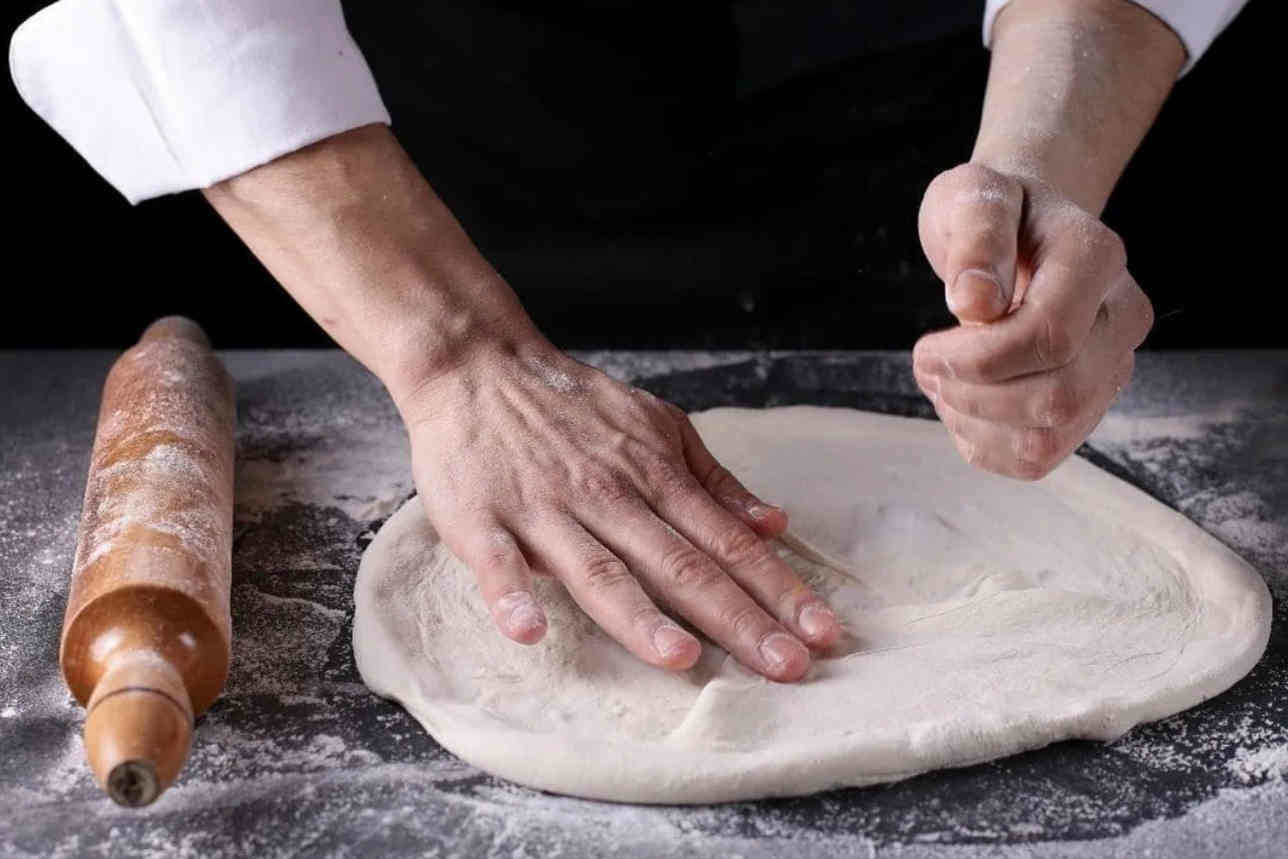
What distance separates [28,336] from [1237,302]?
2065 millimetres

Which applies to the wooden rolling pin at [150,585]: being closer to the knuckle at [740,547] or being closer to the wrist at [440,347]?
the wrist at [440,347]

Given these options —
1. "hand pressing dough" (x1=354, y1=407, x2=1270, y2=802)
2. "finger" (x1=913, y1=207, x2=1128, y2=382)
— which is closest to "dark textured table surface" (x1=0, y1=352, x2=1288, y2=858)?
"hand pressing dough" (x1=354, y1=407, x2=1270, y2=802)

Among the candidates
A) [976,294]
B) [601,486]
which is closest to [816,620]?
[601,486]

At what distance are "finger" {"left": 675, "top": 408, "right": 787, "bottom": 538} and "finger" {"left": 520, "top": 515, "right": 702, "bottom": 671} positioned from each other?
194 mm

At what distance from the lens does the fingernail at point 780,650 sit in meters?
1.37

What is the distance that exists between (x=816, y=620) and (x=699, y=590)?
0.40ft

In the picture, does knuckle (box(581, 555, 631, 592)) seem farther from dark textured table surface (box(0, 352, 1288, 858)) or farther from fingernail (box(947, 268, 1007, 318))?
fingernail (box(947, 268, 1007, 318))

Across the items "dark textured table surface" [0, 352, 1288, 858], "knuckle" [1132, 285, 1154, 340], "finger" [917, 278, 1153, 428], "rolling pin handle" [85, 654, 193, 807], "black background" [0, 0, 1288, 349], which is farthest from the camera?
"black background" [0, 0, 1288, 349]

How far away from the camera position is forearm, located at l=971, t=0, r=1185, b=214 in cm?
169

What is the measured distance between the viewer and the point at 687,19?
2072 millimetres

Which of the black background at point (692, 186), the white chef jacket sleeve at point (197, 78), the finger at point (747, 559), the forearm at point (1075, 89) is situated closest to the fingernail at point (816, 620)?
the finger at point (747, 559)

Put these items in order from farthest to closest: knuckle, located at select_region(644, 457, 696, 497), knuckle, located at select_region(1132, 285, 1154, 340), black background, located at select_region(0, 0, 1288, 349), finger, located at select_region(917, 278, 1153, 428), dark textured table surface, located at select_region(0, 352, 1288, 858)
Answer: black background, located at select_region(0, 0, 1288, 349) < knuckle, located at select_region(644, 457, 696, 497) < knuckle, located at select_region(1132, 285, 1154, 340) < finger, located at select_region(917, 278, 1153, 428) < dark textured table surface, located at select_region(0, 352, 1288, 858)

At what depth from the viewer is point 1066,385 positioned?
1.36 meters

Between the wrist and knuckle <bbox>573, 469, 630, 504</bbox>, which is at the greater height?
the wrist
